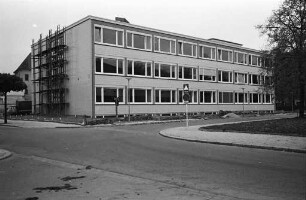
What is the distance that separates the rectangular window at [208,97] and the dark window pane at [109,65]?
16.9 m

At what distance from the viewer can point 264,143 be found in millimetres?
13555

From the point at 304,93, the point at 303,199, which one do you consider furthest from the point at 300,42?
the point at 303,199

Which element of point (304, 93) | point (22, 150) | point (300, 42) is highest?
point (300, 42)

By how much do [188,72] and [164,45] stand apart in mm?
5927

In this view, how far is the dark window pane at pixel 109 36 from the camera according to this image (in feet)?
127

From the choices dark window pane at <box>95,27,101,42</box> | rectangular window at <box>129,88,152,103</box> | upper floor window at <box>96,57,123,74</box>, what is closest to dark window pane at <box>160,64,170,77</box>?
rectangular window at <box>129,88,152,103</box>

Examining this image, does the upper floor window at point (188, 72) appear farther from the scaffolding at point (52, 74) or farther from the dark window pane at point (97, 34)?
the scaffolding at point (52, 74)

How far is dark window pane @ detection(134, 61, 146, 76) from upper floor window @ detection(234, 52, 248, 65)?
71.4ft

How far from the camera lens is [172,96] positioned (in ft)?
152

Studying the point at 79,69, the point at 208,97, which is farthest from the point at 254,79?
the point at 79,69

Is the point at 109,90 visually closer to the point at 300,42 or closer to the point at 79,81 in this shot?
the point at 79,81

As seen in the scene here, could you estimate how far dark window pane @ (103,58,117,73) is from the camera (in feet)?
126

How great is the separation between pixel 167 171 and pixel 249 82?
2172 inches

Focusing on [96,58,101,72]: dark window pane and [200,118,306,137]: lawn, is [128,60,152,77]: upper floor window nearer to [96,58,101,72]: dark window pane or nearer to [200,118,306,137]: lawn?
[96,58,101,72]: dark window pane
